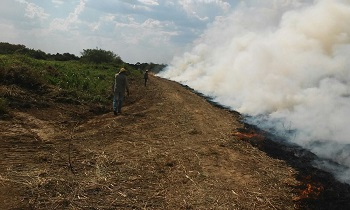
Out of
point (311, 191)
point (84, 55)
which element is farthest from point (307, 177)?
point (84, 55)

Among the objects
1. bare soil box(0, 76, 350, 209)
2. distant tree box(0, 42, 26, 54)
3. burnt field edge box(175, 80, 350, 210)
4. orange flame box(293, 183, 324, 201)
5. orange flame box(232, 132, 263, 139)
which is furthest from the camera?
distant tree box(0, 42, 26, 54)

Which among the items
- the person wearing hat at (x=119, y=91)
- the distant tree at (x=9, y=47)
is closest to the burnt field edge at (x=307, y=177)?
the person wearing hat at (x=119, y=91)

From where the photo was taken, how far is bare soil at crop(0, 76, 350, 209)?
578 centimetres

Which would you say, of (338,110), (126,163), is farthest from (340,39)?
(126,163)

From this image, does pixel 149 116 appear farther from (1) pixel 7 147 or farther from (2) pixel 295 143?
(1) pixel 7 147

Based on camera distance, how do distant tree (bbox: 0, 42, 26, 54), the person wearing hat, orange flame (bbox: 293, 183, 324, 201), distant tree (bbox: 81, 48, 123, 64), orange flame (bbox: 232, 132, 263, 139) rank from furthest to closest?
1. distant tree (bbox: 81, 48, 123, 64)
2. distant tree (bbox: 0, 42, 26, 54)
3. the person wearing hat
4. orange flame (bbox: 232, 132, 263, 139)
5. orange flame (bbox: 293, 183, 324, 201)

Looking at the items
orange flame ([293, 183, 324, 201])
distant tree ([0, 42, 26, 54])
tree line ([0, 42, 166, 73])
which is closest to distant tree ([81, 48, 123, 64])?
tree line ([0, 42, 166, 73])

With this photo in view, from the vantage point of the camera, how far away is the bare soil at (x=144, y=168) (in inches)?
228

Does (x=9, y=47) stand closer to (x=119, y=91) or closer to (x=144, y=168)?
(x=119, y=91)

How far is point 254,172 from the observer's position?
307 inches

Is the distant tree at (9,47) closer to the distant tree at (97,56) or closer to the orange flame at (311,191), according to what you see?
the distant tree at (97,56)

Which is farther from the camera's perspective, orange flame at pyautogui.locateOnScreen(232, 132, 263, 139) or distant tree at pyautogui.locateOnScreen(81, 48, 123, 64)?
distant tree at pyautogui.locateOnScreen(81, 48, 123, 64)

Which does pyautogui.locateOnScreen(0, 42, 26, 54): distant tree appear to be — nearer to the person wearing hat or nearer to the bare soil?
the person wearing hat

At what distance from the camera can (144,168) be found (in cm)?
722
